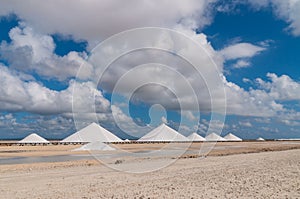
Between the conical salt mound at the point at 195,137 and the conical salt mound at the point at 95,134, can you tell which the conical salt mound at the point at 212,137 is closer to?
the conical salt mound at the point at 195,137

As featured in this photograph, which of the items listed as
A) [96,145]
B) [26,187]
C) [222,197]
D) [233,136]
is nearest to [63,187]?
[26,187]

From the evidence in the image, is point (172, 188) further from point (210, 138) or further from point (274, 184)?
point (210, 138)

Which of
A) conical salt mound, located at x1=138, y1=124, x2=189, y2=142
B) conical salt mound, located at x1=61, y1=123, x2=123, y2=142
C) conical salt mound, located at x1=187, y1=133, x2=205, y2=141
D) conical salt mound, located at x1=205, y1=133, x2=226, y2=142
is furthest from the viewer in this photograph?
conical salt mound, located at x1=205, y1=133, x2=226, y2=142

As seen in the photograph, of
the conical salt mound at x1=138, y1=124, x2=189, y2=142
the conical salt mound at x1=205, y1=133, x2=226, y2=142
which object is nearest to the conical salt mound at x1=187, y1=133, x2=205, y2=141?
the conical salt mound at x1=205, y1=133, x2=226, y2=142

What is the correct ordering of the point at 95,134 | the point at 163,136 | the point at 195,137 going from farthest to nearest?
the point at 195,137
the point at 163,136
the point at 95,134

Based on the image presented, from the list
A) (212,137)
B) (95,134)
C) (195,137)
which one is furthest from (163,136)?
(212,137)

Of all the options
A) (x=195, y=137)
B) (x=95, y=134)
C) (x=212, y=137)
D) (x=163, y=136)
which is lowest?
(x=95, y=134)

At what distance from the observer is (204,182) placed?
13656mm

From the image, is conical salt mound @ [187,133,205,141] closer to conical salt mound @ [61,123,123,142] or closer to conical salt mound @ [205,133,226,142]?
conical salt mound @ [205,133,226,142]

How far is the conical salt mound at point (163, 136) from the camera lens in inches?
3610

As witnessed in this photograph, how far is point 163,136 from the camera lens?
94.4 meters

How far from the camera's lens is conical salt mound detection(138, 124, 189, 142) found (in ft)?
301

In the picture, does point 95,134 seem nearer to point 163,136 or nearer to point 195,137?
point 163,136

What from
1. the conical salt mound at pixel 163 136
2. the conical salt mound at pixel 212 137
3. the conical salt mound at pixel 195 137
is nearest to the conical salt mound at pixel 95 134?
the conical salt mound at pixel 163 136
